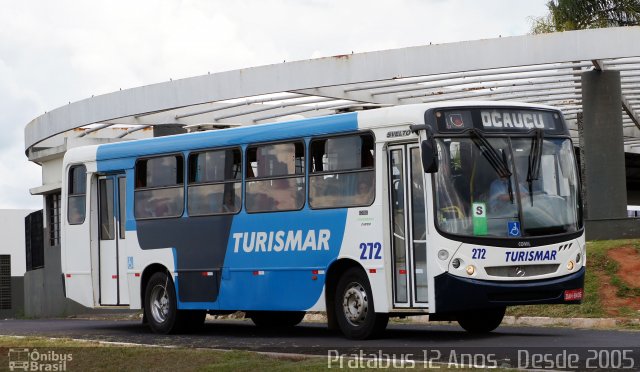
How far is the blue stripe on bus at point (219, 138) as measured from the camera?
17906 mm

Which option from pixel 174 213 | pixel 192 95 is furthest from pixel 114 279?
pixel 192 95

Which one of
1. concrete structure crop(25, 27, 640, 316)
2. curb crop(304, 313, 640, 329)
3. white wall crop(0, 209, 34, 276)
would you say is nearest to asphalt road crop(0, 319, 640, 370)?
curb crop(304, 313, 640, 329)

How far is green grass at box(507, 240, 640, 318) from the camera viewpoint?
21.4 meters

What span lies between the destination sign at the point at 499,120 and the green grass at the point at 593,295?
484cm

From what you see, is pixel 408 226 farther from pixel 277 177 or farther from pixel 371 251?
pixel 277 177

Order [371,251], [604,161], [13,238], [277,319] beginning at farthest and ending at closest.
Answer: [13,238]
[604,161]
[277,319]
[371,251]

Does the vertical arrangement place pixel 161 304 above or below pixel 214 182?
below

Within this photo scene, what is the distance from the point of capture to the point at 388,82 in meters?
30.3

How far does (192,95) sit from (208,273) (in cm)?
1217

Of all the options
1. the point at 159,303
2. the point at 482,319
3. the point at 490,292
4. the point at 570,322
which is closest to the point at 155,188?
the point at 159,303

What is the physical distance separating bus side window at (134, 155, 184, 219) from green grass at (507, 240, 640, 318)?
6.18 m

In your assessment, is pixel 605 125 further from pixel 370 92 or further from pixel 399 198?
pixel 399 198

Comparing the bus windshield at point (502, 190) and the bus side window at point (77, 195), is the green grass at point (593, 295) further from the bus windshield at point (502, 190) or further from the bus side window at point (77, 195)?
the bus side window at point (77, 195)

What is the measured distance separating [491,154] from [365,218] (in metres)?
1.95
